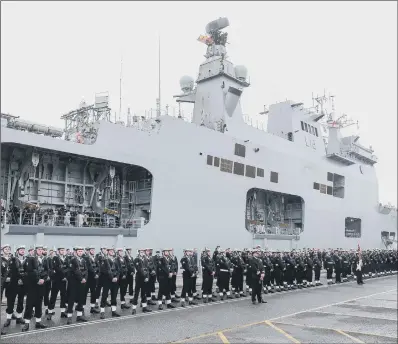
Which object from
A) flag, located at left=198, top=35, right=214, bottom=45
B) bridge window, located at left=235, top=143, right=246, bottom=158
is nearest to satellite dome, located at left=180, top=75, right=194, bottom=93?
flag, located at left=198, top=35, right=214, bottom=45

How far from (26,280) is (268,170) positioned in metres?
17.2

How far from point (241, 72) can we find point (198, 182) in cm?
824

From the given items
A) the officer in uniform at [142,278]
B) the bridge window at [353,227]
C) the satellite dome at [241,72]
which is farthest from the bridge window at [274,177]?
the officer in uniform at [142,278]

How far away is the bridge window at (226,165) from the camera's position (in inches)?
832

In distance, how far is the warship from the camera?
15.6 m

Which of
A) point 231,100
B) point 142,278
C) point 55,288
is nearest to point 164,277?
point 142,278

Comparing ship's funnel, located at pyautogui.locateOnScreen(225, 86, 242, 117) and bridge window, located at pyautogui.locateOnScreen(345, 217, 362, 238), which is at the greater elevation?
ship's funnel, located at pyautogui.locateOnScreen(225, 86, 242, 117)

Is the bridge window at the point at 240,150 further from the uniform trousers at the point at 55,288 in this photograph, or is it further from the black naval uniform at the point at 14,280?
the black naval uniform at the point at 14,280

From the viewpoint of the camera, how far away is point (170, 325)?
924 centimetres

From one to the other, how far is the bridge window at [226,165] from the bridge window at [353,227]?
599 inches

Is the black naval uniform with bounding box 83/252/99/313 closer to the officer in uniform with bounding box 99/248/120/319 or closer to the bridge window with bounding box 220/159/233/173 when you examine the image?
the officer in uniform with bounding box 99/248/120/319

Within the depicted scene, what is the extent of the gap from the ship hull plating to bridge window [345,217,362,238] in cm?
423

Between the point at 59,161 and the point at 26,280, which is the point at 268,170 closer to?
the point at 59,161

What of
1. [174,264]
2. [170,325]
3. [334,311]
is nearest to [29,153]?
[174,264]
